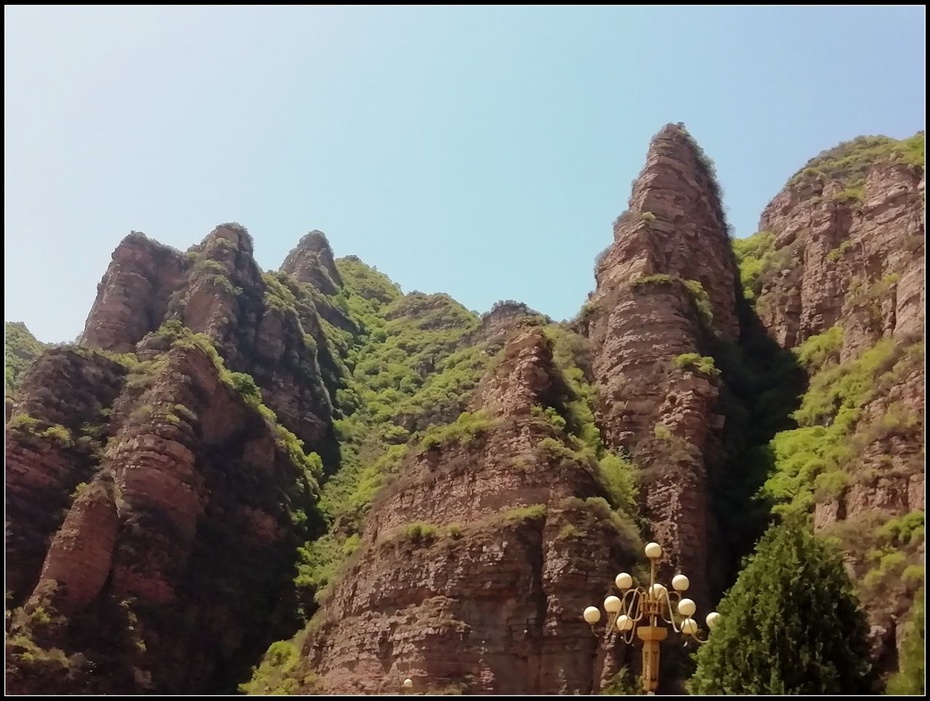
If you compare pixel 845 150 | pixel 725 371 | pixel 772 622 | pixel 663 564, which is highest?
pixel 845 150

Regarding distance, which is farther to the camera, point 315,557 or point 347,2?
point 315,557

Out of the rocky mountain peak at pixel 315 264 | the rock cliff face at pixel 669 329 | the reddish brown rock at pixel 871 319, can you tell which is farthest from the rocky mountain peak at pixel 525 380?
the rocky mountain peak at pixel 315 264

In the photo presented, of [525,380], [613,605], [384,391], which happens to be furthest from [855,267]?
[384,391]

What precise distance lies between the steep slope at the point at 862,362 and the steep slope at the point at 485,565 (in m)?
7.28

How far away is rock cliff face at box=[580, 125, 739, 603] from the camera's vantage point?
3581 centimetres

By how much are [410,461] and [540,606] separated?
1064 centimetres

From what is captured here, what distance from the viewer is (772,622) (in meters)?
22.0

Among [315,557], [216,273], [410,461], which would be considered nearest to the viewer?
[410,461]

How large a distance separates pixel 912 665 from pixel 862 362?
60.6ft

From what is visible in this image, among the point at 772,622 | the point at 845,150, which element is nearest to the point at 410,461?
the point at 772,622

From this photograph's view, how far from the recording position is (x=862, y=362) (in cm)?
3672

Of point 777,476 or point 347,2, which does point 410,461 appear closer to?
point 777,476

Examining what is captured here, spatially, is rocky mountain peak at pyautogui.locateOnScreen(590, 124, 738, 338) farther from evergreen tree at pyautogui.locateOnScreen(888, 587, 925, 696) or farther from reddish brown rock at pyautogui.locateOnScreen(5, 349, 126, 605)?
reddish brown rock at pyautogui.locateOnScreen(5, 349, 126, 605)

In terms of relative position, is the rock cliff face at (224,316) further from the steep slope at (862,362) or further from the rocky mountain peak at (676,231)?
the steep slope at (862,362)
